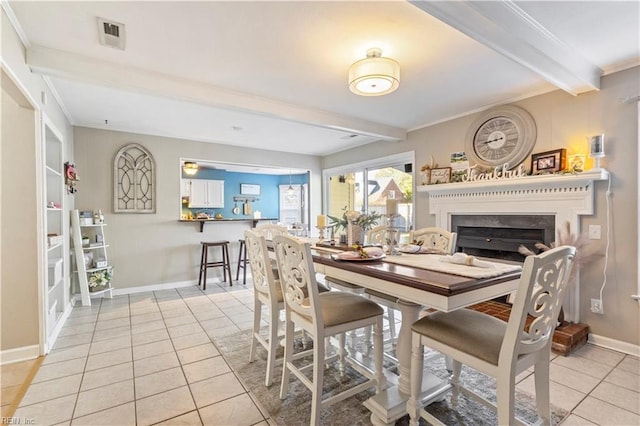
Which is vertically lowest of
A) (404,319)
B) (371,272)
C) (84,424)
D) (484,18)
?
(84,424)

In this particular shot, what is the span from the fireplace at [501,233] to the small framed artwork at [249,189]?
233 inches

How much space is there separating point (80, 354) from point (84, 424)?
1.08 m

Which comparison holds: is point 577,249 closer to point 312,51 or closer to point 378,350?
point 378,350

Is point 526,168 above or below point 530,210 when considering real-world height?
above

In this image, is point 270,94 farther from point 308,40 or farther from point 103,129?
point 103,129

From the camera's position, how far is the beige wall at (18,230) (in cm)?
236

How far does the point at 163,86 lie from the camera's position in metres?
2.66

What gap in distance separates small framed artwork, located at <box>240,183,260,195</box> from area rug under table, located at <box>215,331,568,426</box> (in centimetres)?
641

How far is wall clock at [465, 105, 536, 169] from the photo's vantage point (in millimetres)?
3143

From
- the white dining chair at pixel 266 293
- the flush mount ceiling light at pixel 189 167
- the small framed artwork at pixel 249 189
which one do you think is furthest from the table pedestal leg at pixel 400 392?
the small framed artwork at pixel 249 189

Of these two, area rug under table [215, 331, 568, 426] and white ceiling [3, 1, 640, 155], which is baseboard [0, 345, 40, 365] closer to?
area rug under table [215, 331, 568, 426]

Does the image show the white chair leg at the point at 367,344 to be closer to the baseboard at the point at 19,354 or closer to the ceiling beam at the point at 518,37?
the ceiling beam at the point at 518,37

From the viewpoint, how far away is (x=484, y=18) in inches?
69.7

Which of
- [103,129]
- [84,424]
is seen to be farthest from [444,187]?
[103,129]
